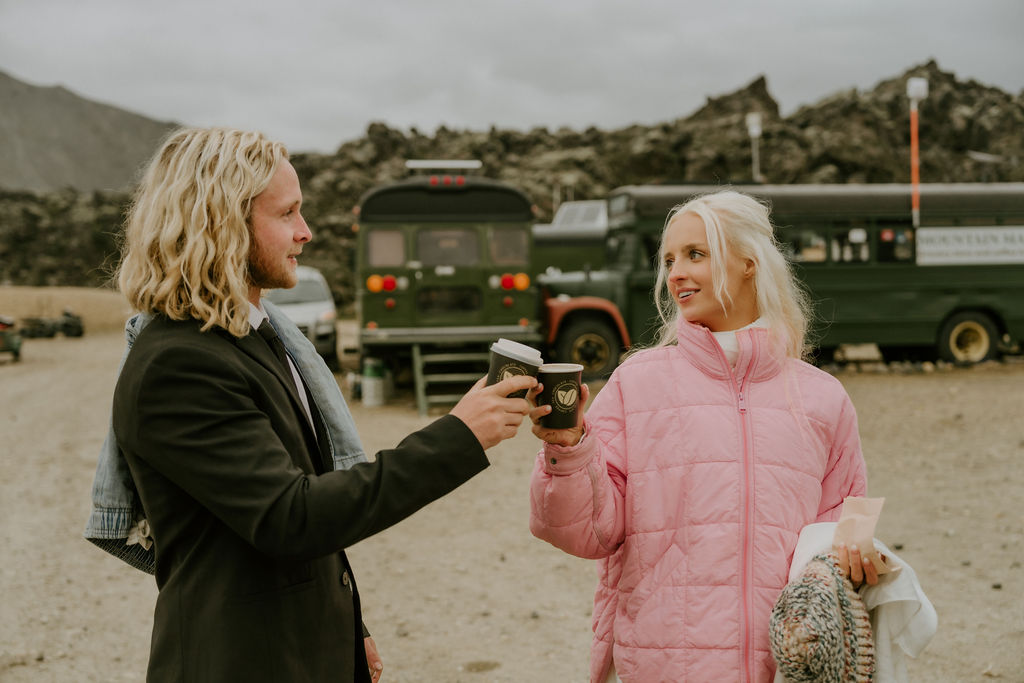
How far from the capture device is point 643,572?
1.96 m

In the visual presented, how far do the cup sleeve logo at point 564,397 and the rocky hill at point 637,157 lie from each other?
37.5 meters

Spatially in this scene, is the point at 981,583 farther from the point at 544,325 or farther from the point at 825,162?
the point at 825,162

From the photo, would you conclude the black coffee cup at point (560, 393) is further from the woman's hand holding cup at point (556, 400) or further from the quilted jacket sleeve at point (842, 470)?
the quilted jacket sleeve at point (842, 470)

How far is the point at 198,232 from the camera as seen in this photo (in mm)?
1643

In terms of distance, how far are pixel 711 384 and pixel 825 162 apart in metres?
41.7

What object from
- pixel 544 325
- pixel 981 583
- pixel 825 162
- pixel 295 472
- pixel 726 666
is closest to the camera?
pixel 295 472

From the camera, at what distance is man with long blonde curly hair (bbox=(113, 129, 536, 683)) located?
1.54 metres

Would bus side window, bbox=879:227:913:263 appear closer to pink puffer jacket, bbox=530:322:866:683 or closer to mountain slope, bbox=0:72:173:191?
pink puffer jacket, bbox=530:322:866:683

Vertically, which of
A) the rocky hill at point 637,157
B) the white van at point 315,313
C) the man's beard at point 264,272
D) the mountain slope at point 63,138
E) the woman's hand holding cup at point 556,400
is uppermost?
the mountain slope at point 63,138

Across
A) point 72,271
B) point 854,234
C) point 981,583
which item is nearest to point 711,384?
point 981,583

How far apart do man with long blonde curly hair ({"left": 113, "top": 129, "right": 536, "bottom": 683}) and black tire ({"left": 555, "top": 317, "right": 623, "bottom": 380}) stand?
417 inches

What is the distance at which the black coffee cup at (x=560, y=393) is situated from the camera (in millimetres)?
1813

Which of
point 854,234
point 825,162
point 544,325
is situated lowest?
point 544,325

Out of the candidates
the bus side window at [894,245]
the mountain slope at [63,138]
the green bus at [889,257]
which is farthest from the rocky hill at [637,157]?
the mountain slope at [63,138]
